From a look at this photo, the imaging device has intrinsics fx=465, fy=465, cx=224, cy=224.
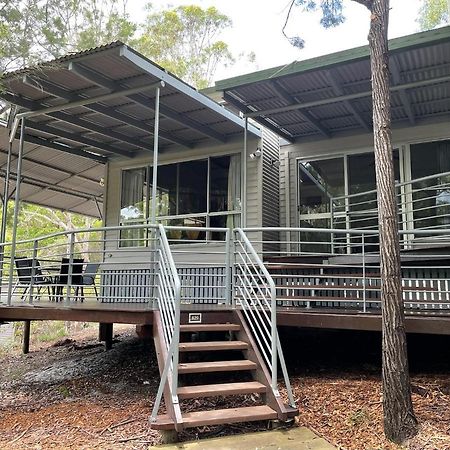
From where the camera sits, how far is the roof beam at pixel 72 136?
7.88 meters

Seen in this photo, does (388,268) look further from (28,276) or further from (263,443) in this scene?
(28,276)

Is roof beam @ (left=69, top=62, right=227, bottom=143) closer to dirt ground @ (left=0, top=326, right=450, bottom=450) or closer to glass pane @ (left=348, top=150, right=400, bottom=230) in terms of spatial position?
glass pane @ (left=348, top=150, right=400, bottom=230)

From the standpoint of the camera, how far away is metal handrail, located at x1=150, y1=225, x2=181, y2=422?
12.4ft

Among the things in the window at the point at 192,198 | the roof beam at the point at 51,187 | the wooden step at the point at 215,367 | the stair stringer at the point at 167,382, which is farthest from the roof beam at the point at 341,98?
the roof beam at the point at 51,187

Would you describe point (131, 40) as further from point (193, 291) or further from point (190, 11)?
point (193, 291)

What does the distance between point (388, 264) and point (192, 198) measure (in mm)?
5697

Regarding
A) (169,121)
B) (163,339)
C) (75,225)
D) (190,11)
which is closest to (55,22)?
(169,121)

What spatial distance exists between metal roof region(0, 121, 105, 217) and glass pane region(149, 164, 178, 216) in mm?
1995

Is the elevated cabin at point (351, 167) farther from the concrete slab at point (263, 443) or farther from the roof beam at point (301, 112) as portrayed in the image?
the concrete slab at point (263, 443)

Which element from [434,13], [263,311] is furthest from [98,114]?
[434,13]

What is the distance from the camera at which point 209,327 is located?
16.1 ft

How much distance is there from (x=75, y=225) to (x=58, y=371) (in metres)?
19.0

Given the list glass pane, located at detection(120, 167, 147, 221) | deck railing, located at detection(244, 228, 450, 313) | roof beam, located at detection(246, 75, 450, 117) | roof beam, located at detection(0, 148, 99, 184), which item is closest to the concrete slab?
deck railing, located at detection(244, 228, 450, 313)

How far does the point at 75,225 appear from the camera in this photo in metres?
25.5
